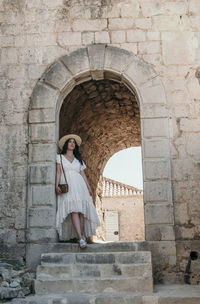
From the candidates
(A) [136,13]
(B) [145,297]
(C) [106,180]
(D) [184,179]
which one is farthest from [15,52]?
(C) [106,180]

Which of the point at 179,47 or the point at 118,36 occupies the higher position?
the point at 118,36

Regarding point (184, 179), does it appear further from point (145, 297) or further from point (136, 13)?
point (136, 13)

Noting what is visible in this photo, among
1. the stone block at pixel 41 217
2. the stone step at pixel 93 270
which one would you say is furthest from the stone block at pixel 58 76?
the stone step at pixel 93 270

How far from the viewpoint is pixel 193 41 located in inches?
230

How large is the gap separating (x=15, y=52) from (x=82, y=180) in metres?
2.27

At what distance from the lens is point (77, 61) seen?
5805 mm

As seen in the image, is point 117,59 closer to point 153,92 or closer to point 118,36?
point 118,36

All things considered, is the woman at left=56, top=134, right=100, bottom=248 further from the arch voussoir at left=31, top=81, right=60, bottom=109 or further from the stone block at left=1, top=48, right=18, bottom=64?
the stone block at left=1, top=48, right=18, bottom=64

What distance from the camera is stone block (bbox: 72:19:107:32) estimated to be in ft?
19.5

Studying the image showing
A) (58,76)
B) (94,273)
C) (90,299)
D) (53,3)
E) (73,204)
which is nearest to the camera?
(90,299)

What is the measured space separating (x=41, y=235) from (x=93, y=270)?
3.46 feet

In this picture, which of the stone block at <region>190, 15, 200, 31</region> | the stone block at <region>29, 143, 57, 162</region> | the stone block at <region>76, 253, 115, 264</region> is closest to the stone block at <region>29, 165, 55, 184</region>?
the stone block at <region>29, 143, 57, 162</region>

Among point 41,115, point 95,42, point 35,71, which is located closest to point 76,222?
point 41,115

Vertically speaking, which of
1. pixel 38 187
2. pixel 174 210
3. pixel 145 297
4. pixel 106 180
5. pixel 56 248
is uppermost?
pixel 106 180
